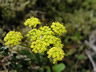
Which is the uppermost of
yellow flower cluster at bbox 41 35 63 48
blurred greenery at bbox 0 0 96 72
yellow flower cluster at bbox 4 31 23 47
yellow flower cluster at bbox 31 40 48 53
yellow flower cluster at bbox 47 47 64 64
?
blurred greenery at bbox 0 0 96 72

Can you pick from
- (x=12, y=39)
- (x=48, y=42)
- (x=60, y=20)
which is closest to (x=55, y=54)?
(x=48, y=42)

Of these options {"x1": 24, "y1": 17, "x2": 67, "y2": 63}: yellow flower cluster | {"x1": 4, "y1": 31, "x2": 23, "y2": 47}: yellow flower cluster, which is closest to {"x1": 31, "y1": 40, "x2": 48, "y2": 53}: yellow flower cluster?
{"x1": 24, "y1": 17, "x2": 67, "y2": 63}: yellow flower cluster

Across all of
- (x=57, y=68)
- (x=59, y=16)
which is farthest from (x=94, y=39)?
(x=57, y=68)

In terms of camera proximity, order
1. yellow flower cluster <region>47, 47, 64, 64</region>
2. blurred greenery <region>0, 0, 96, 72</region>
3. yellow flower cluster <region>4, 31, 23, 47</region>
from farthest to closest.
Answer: blurred greenery <region>0, 0, 96, 72</region>
yellow flower cluster <region>4, 31, 23, 47</region>
yellow flower cluster <region>47, 47, 64, 64</region>

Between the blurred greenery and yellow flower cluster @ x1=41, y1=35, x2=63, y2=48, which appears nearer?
yellow flower cluster @ x1=41, y1=35, x2=63, y2=48

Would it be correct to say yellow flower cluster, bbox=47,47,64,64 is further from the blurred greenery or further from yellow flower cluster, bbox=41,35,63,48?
the blurred greenery

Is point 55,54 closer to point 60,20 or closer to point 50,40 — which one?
point 50,40

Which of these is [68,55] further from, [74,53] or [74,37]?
[74,37]

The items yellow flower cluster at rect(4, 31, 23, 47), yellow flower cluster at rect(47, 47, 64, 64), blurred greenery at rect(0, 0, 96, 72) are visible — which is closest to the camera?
yellow flower cluster at rect(47, 47, 64, 64)

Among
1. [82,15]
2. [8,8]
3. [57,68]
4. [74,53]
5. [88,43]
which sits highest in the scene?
[82,15]
